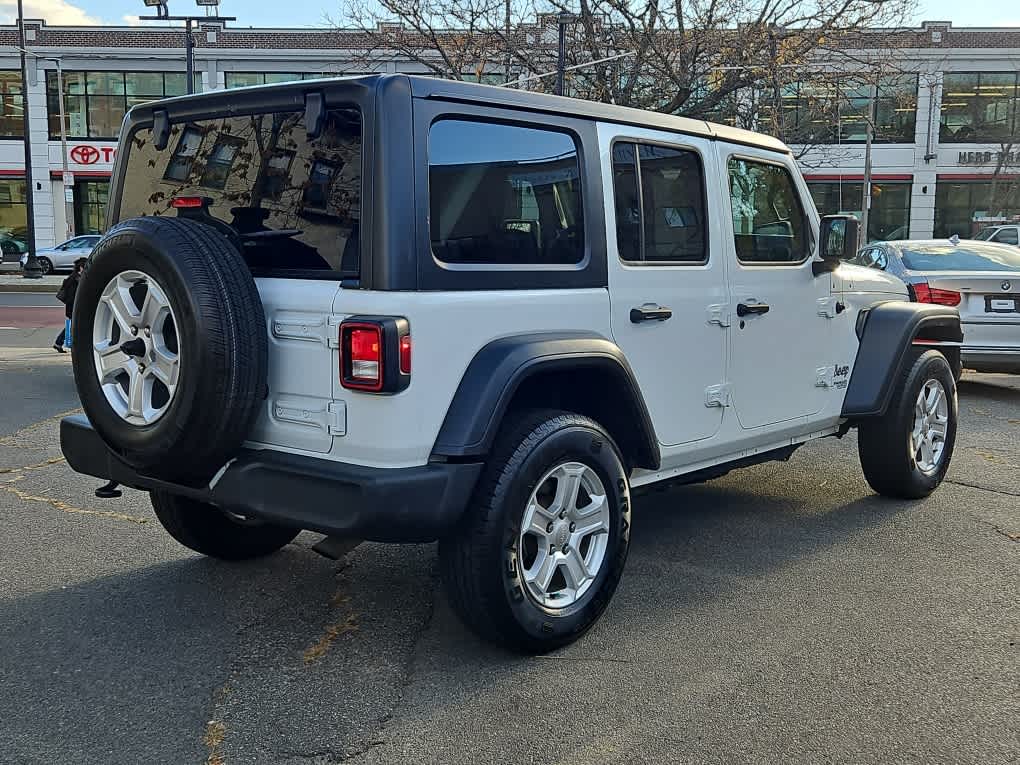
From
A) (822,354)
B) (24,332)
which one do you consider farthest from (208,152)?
(24,332)

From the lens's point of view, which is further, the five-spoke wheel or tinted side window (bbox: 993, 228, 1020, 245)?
tinted side window (bbox: 993, 228, 1020, 245)

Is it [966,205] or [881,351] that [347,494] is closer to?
[881,351]

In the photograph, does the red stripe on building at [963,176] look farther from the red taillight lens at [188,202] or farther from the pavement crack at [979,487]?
the red taillight lens at [188,202]

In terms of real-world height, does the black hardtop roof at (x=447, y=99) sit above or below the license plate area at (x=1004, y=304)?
above

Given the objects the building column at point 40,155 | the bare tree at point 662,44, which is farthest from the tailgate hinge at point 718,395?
the building column at point 40,155

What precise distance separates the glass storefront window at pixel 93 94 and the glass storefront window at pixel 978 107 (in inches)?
1247

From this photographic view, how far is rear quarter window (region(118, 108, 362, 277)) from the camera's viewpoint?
3504 mm

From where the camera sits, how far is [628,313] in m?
4.16

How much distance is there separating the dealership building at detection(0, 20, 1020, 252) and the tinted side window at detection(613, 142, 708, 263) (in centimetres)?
3900

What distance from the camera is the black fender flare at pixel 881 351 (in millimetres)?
5672

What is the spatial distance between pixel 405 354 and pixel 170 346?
2.86 feet

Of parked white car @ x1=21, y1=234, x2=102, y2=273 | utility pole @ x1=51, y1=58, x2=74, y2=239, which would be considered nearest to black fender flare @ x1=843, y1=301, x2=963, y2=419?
parked white car @ x1=21, y1=234, x2=102, y2=273

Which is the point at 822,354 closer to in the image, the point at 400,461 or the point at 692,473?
the point at 692,473

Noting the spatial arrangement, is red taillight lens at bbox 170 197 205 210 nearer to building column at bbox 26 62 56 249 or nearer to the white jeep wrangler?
the white jeep wrangler
